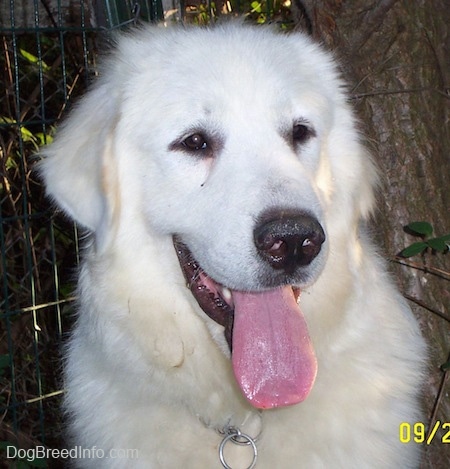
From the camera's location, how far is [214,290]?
2.72 metres

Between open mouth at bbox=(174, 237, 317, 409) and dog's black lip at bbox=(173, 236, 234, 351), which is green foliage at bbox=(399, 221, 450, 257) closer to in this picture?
open mouth at bbox=(174, 237, 317, 409)

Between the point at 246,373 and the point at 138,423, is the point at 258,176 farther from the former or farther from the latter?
the point at 138,423

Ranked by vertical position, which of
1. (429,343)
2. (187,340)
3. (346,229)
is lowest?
(429,343)

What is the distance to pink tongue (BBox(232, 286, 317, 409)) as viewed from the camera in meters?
2.62

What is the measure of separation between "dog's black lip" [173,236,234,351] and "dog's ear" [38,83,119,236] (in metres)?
0.31

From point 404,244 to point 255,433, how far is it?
3.98ft

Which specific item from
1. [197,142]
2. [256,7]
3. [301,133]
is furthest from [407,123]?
[256,7]

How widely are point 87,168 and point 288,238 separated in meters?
0.81

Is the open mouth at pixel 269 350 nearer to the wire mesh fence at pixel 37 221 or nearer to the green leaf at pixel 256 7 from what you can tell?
the wire mesh fence at pixel 37 221

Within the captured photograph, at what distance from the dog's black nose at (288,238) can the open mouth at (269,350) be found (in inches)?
6.9

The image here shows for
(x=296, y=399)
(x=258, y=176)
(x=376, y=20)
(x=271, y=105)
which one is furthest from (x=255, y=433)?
(x=376, y=20)

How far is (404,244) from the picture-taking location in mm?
3537

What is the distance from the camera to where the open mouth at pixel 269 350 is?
2.62m

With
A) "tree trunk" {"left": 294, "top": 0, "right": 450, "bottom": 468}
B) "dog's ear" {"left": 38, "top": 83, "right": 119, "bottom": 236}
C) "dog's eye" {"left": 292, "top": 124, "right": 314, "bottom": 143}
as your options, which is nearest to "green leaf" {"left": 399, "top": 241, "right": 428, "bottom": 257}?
"tree trunk" {"left": 294, "top": 0, "right": 450, "bottom": 468}
